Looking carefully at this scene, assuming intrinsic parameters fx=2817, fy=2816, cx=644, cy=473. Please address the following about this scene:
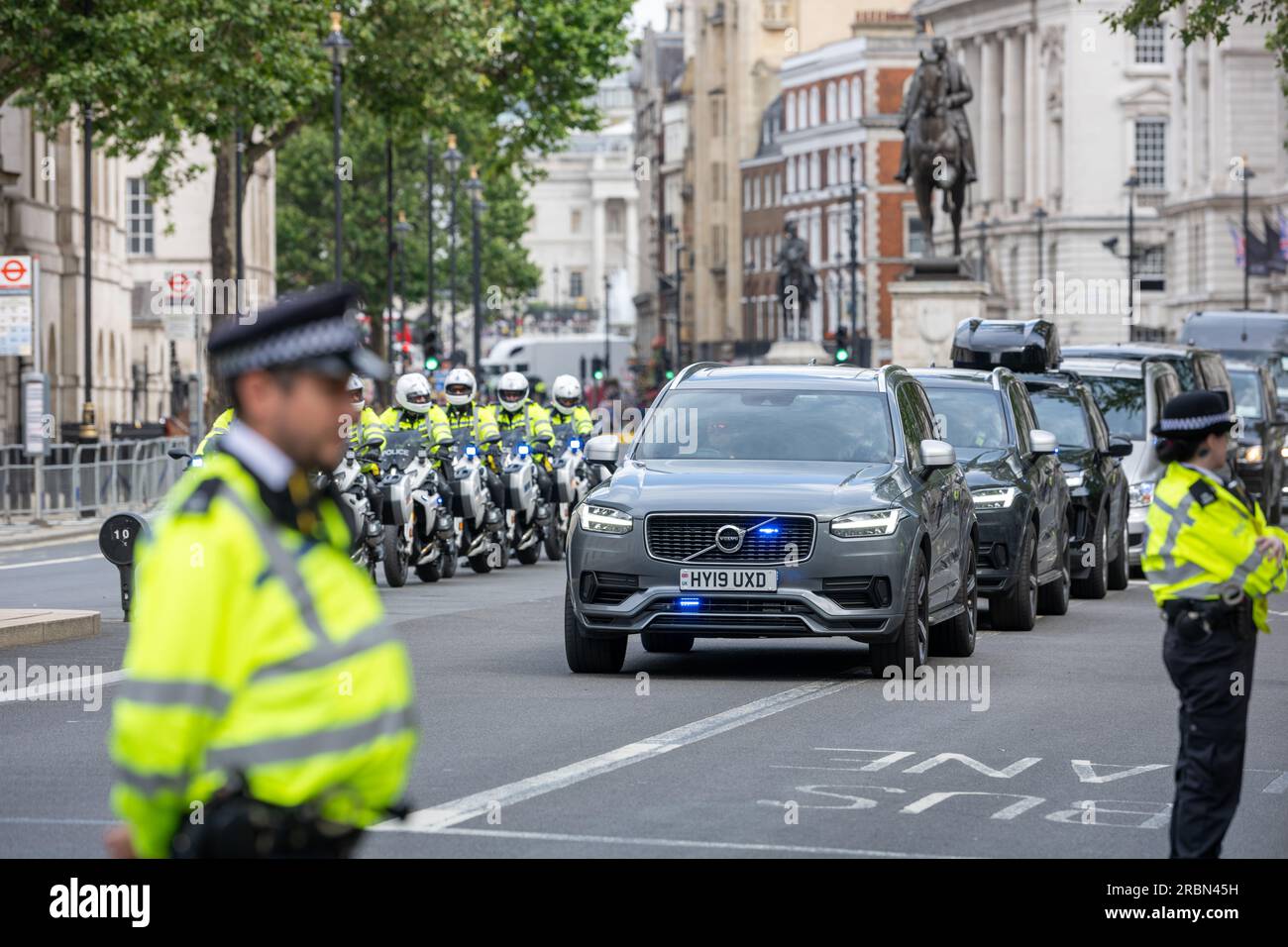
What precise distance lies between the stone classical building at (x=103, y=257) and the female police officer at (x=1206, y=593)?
38623 millimetres

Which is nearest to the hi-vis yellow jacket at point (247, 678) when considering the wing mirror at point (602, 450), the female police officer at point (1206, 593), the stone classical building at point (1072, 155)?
the female police officer at point (1206, 593)

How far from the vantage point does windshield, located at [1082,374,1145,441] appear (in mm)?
27672

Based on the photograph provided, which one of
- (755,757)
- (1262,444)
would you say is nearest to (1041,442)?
(755,757)

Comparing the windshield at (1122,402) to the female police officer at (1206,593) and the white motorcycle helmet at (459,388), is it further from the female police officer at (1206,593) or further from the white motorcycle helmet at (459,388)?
the female police officer at (1206,593)

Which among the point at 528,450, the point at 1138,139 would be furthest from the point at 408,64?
the point at 1138,139

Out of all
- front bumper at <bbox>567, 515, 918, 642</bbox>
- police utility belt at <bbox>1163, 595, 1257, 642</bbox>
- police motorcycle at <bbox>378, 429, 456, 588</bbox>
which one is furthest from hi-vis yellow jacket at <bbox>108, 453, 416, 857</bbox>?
police motorcycle at <bbox>378, 429, 456, 588</bbox>

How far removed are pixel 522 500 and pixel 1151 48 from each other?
109487 mm

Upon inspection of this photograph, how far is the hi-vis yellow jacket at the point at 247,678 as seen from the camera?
4.51 meters

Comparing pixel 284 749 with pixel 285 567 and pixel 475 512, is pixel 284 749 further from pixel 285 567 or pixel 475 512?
pixel 475 512

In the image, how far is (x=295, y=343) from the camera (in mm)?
4648

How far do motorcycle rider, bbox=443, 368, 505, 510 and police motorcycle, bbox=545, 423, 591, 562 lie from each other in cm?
200

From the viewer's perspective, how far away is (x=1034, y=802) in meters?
11.0

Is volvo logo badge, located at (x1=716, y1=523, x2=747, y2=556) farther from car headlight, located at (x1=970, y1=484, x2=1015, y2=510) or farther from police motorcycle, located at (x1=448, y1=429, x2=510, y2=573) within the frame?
police motorcycle, located at (x1=448, y1=429, x2=510, y2=573)

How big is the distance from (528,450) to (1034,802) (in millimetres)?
18004
